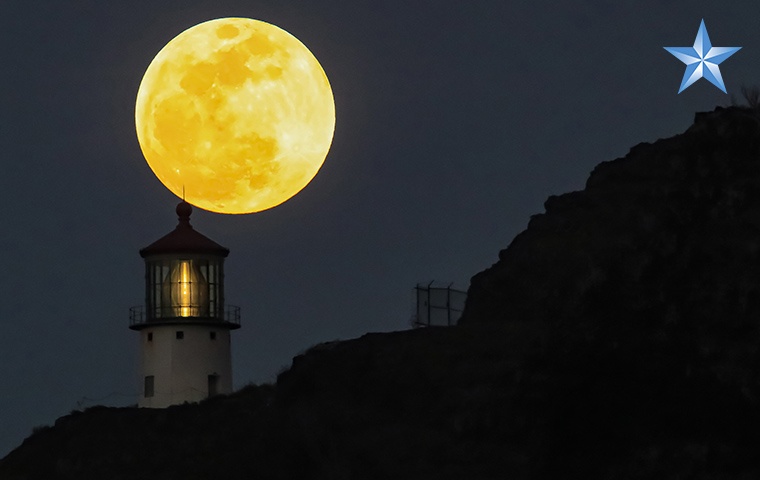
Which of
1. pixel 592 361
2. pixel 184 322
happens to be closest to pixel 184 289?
pixel 184 322

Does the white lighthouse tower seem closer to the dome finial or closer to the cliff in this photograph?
the dome finial

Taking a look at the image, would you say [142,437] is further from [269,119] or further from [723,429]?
[269,119]

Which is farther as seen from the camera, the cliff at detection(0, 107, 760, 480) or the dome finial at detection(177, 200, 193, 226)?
the dome finial at detection(177, 200, 193, 226)

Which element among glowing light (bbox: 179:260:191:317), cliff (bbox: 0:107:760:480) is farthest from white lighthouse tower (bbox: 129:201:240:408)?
cliff (bbox: 0:107:760:480)

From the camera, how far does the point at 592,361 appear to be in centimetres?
3441

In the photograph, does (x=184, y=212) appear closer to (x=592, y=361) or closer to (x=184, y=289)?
(x=184, y=289)

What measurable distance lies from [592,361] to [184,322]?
32.1 metres

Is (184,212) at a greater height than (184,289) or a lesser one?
greater

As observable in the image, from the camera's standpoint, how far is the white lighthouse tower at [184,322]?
64.1 metres

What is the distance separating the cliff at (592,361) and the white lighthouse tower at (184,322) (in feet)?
85.7

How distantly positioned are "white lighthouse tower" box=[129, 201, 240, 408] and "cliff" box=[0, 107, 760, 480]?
26120mm

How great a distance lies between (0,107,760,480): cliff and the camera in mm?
33625

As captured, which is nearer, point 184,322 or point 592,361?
point 592,361

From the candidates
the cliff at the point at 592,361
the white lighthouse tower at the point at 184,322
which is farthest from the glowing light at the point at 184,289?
the cliff at the point at 592,361
